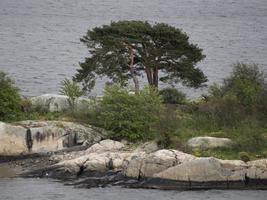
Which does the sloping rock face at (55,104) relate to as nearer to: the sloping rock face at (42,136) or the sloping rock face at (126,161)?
the sloping rock face at (42,136)

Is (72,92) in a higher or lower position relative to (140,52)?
lower

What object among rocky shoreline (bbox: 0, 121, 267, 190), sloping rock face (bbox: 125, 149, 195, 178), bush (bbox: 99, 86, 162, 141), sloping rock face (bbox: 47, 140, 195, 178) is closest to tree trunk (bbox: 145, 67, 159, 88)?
bush (bbox: 99, 86, 162, 141)

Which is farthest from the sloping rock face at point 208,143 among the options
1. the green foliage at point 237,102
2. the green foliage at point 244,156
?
the green foliage at point 237,102

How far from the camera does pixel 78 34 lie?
477 feet

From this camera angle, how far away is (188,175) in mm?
48344

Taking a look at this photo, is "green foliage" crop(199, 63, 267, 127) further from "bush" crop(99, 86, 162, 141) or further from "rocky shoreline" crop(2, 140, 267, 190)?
"rocky shoreline" crop(2, 140, 267, 190)

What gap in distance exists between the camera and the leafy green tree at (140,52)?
63.0 m

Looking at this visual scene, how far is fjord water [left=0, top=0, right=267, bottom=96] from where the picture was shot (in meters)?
104

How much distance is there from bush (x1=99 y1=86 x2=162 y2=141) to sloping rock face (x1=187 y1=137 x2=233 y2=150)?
3871 mm

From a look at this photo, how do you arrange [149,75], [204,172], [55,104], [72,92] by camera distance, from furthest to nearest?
[149,75] → [55,104] → [72,92] → [204,172]

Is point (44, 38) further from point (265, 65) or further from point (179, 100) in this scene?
point (179, 100)

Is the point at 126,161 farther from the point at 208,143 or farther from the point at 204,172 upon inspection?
the point at 208,143

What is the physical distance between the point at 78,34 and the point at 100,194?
101m

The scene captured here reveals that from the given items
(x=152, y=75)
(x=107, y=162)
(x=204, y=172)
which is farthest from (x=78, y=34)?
(x=204, y=172)
